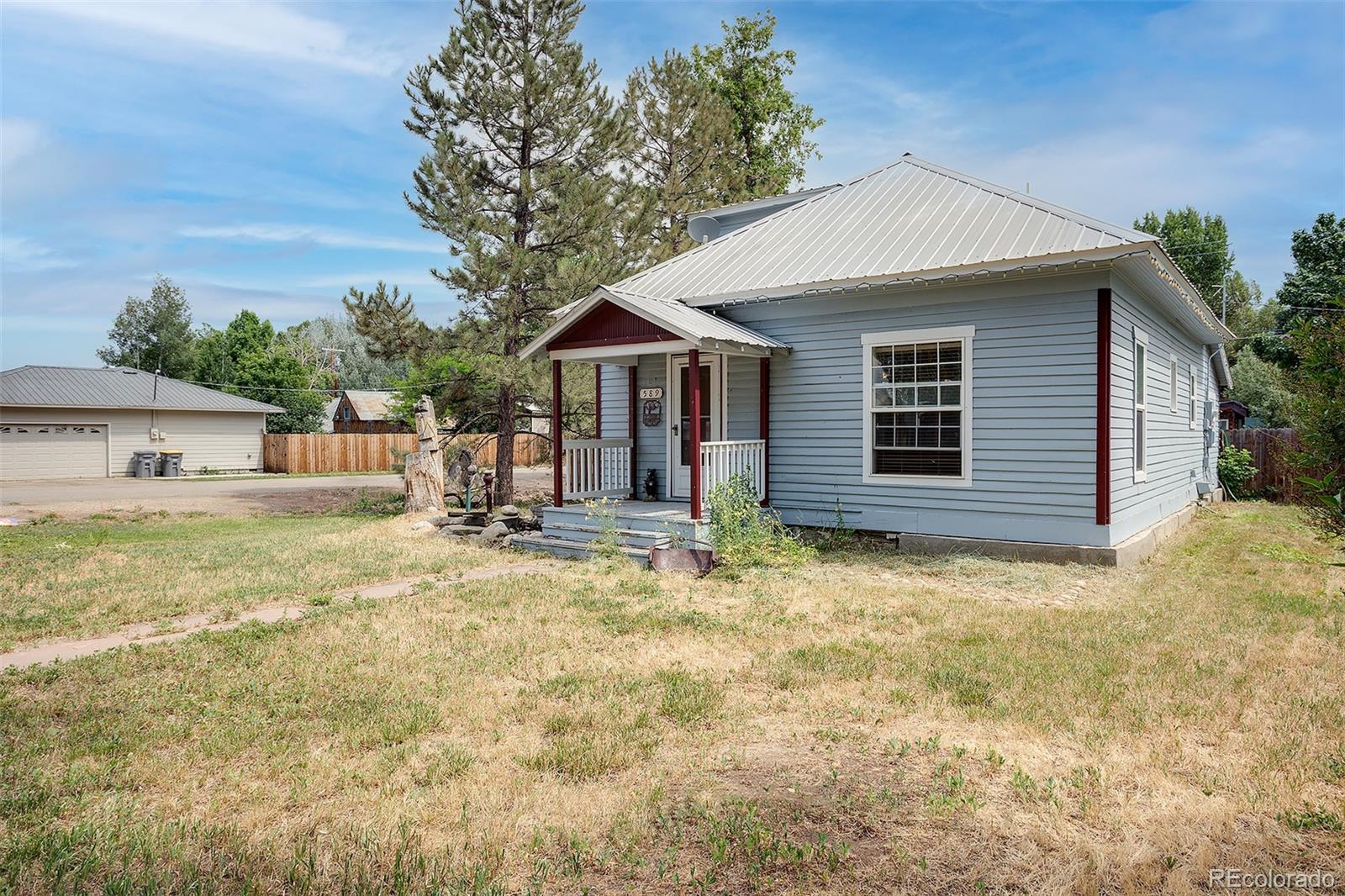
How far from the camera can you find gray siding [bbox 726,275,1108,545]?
28.5 ft

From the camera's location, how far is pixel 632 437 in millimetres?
12273

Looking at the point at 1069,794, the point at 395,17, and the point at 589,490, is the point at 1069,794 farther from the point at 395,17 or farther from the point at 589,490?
the point at 395,17

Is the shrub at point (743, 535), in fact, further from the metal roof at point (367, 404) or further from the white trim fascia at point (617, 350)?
the metal roof at point (367, 404)

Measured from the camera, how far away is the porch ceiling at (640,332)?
9.30 m

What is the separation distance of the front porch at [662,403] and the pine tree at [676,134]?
11808 mm

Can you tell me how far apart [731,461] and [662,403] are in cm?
224

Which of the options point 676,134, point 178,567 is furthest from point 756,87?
point 178,567

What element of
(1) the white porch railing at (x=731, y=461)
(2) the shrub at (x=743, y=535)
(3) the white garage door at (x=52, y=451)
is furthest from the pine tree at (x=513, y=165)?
(3) the white garage door at (x=52, y=451)

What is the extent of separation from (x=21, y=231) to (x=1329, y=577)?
26902 millimetres

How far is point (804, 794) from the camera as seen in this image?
3.36m

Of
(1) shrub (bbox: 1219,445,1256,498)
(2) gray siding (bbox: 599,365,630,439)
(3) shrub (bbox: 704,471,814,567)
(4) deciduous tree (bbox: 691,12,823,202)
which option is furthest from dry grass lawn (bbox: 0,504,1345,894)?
(4) deciduous tree (bbox: 691,12,823,202)

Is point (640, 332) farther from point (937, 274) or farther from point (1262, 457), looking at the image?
point (1262, 457)

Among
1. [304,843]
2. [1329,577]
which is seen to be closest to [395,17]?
[304,843]

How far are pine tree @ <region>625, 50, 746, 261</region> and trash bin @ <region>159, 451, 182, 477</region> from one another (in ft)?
70.7
